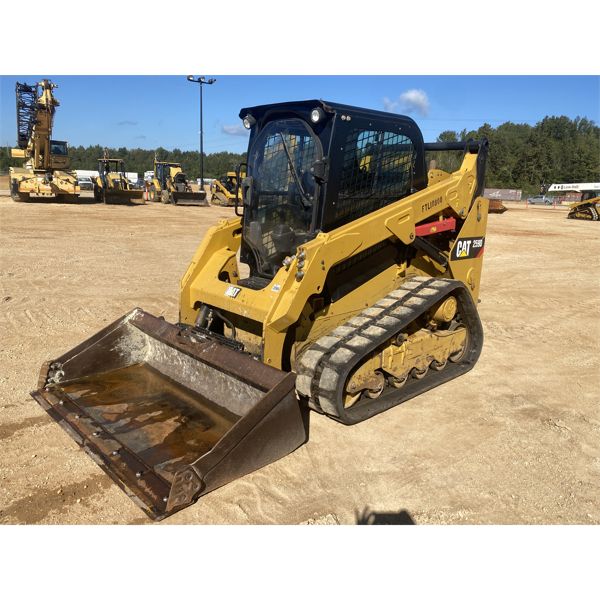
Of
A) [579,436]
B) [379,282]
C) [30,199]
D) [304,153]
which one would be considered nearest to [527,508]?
[579,436]

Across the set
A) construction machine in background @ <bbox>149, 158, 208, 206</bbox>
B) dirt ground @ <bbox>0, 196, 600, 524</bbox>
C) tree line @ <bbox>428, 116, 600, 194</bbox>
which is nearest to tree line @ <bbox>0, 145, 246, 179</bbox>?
tree line @ <bbox>428, 116, 600, 194</bbox>

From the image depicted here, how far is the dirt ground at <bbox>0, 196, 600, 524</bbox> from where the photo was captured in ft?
10.5

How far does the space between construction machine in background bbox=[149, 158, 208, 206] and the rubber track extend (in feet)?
80.0

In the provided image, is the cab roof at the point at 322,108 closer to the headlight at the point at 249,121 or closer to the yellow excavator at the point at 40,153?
the headlight at the point at 249,121

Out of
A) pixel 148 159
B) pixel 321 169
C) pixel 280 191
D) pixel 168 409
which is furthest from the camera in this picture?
pixel 148 159

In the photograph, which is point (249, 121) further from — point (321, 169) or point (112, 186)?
point (112, 186)

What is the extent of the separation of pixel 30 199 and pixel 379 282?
23866 millimetres

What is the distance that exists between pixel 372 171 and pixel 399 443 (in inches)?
93.1

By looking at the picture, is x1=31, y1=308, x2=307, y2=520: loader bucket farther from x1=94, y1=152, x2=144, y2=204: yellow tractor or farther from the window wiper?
x1=94, y1=152, x2=144, y2=204: yellow tractor

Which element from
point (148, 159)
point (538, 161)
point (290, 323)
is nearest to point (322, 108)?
point (290, 323)

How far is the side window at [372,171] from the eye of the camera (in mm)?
4477

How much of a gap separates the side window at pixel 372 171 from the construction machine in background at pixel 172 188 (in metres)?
24.1

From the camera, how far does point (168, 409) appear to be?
4137mm

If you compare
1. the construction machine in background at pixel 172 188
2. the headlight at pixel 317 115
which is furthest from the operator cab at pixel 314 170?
the construction machine in background at pixel 172 188
